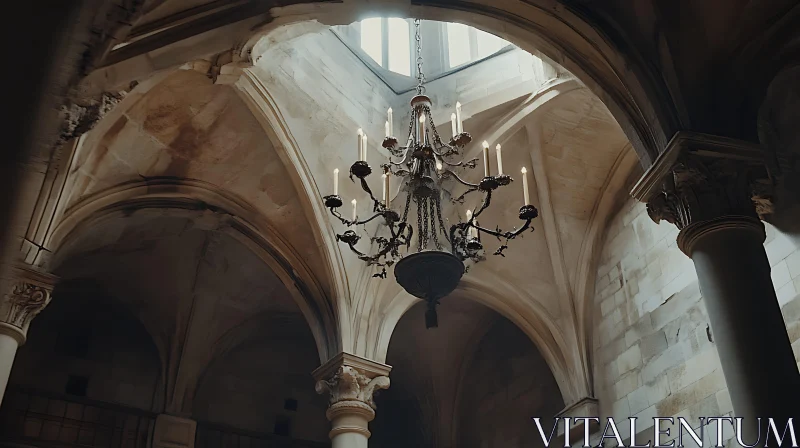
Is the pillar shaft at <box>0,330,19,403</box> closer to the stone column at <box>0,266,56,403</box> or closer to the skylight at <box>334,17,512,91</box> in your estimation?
the stone column at <box>0,266,56,403</box>

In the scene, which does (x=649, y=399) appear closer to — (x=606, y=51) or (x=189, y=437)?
(x=606, y=51)

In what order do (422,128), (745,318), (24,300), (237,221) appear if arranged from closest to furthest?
(745,318) < (24,300) < (422,128) < (237,221)

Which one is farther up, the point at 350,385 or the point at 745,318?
the point at 350,385

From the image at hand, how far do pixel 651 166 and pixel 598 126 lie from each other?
374cm

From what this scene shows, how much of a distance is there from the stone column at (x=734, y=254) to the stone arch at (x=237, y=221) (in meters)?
4.83

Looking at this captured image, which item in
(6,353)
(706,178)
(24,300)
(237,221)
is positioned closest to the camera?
(706,178)

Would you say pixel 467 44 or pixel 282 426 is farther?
pixel 282 426

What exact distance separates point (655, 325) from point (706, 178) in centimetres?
361

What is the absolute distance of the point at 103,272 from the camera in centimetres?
1053

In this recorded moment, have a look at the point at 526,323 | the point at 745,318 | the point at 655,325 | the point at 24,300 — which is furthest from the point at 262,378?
the point at 745,318

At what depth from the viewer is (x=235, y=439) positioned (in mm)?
11344

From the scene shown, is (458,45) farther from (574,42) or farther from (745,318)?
(745,318)

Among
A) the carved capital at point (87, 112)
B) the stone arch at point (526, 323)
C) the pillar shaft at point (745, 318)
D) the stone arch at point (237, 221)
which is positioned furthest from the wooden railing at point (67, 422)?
the pillar shaft at point (745, 318)

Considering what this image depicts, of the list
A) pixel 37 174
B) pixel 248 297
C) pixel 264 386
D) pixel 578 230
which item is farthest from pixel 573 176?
pixel 37 174
